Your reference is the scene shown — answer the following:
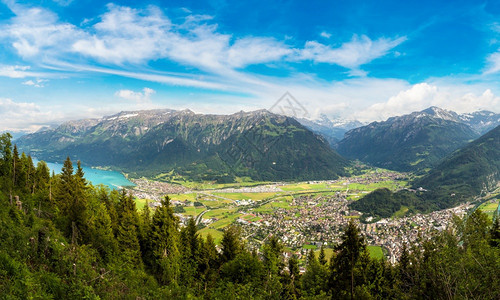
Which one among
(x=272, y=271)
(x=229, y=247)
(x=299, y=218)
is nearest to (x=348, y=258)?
(x=272, y=271)

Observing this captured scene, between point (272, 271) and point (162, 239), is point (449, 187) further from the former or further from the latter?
point (162, 239)

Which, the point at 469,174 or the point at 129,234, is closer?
the point at 129,234

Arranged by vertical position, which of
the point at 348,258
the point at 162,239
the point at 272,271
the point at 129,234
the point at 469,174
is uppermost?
the point at 129,234

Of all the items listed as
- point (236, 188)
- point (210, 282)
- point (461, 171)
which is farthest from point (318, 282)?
point (461, 171)

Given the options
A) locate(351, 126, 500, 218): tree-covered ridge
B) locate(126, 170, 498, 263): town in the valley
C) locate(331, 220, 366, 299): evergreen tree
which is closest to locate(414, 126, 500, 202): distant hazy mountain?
locate(351, 126, 500, 218): tree-covered ridge

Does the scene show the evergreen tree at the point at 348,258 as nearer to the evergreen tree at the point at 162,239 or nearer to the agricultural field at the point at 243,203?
the evergreen tree at the point at 162,239

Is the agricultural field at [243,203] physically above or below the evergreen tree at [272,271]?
below

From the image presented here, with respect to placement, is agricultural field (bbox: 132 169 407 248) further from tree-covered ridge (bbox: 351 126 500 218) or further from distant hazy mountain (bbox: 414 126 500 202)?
distant hazy mountain (bbox: 414 126 500 202)

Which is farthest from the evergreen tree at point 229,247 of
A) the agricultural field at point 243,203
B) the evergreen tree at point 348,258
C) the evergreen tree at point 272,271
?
the agricultural field at point 243,203

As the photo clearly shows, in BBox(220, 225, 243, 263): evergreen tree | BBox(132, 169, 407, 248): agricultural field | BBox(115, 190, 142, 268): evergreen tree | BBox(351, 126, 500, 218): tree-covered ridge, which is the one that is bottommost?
BBox(132, 169, 407, 248): agricultural field
